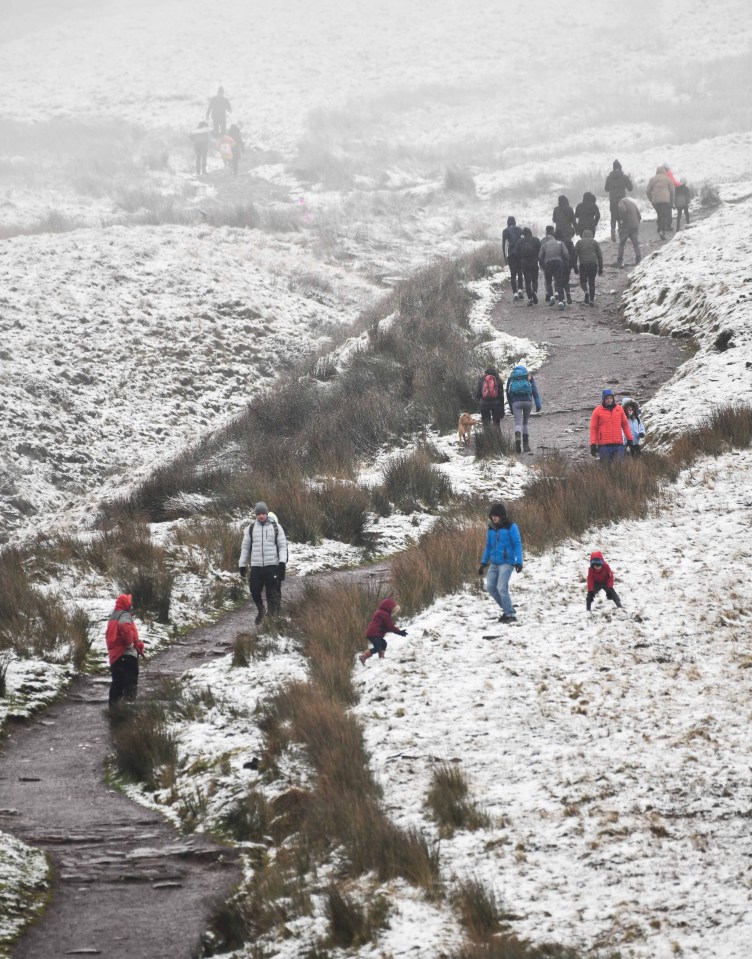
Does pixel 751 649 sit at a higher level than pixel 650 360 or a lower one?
lower

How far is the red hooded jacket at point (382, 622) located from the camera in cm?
923

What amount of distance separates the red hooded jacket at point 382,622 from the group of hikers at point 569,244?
49.0 feet

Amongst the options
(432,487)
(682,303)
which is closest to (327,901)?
(432,487)

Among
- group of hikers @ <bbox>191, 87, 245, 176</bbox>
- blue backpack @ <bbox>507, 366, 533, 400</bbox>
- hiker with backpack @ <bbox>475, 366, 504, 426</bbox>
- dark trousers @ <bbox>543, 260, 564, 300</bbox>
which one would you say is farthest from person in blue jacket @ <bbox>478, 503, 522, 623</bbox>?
group of hikers @ <bbox>191, 87, 245, 176</bbox>

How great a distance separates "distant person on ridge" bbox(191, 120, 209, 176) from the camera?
150 feet

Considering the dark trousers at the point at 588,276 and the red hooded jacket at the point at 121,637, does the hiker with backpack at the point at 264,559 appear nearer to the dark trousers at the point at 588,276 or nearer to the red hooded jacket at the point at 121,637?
the red hooded jacket at the point at 121,637

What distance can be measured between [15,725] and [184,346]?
17.2m

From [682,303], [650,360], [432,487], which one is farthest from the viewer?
[682,303]

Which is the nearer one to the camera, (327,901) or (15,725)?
(327,901)

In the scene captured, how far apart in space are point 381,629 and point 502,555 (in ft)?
4.78

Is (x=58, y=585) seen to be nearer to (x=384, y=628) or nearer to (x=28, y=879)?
(x=384, y=628)

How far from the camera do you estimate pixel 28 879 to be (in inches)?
255

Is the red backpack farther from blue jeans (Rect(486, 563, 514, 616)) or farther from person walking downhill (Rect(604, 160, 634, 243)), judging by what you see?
person walking downhill (Rect(604, 160, 634, 243))

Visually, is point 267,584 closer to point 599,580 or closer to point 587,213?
point 599,580
